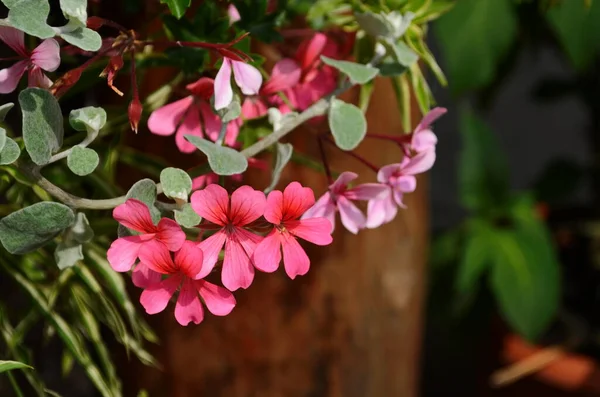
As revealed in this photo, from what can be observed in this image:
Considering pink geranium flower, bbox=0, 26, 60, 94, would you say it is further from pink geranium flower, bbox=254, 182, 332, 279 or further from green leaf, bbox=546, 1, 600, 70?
green leaf, bbox=546, 1, 600, 70

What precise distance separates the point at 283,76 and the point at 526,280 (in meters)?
1.21

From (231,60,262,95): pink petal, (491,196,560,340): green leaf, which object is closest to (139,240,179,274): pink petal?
(231,60,262,95): pink petal

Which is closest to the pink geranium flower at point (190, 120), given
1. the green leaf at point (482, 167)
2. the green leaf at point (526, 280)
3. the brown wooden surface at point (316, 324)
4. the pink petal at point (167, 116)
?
the pink petal at point (167, 116)

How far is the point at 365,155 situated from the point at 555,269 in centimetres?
85

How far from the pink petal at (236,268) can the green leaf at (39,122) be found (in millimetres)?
115

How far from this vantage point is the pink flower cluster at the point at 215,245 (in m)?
0.47

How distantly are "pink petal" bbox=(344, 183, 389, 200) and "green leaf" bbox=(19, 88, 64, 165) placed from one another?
201 millimetres

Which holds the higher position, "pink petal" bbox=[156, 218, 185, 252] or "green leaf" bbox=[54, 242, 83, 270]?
"pink petal" bbox=[156, 218, 185, 252]

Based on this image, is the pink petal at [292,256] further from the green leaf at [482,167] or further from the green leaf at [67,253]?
the green leaf at [482,167]

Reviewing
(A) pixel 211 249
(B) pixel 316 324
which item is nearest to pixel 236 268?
(A) pixel 211 249

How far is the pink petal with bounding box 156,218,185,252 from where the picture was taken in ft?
1.55

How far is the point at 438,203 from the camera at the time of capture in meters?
2.59

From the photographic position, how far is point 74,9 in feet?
1.53

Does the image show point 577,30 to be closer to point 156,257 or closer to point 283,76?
point 283,76
